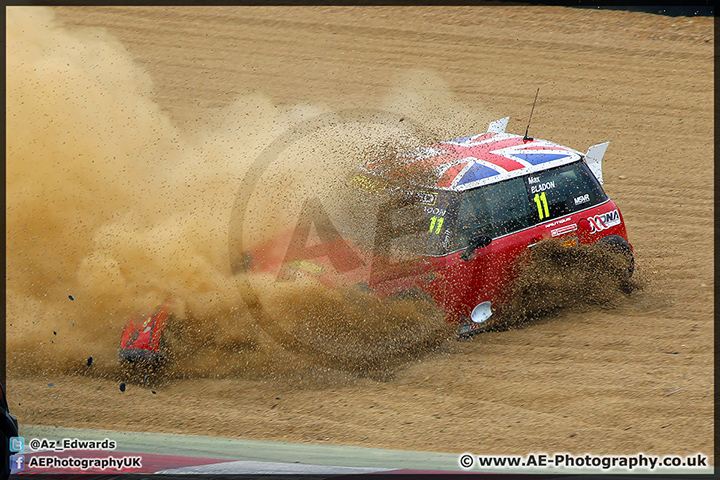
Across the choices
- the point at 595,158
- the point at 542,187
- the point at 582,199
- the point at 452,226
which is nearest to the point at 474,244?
the point at 452,226

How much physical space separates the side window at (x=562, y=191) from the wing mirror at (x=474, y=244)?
61cm

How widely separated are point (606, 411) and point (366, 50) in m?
9.80

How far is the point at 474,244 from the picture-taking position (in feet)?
21.1

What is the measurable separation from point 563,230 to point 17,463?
16.1 feet

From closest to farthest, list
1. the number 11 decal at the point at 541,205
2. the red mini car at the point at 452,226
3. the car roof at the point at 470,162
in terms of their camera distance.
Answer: the red mini car at the point at 452,226 < the car roof at the point at 470,162 < the number 11 decal at the point at 541,205

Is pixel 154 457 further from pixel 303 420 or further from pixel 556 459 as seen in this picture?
pixel 556 459

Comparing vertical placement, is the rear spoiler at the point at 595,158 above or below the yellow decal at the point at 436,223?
above

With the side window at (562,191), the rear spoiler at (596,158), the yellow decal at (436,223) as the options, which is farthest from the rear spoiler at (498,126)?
the yellow decal at (436,223)

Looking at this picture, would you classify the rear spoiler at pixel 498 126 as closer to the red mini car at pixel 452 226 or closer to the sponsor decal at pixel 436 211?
the red mini car at pixel 452 226

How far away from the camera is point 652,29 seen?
13.6m

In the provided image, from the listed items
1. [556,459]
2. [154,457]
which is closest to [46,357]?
[154,457]

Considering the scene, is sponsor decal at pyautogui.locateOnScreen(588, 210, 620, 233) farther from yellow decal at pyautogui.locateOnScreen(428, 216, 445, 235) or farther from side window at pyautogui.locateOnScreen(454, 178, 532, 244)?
yellow decal at pyautogui.locateOnScreen(428, 216, 445, 235)

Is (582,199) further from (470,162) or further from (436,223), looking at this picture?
(436,223)

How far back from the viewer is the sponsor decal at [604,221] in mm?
7027
